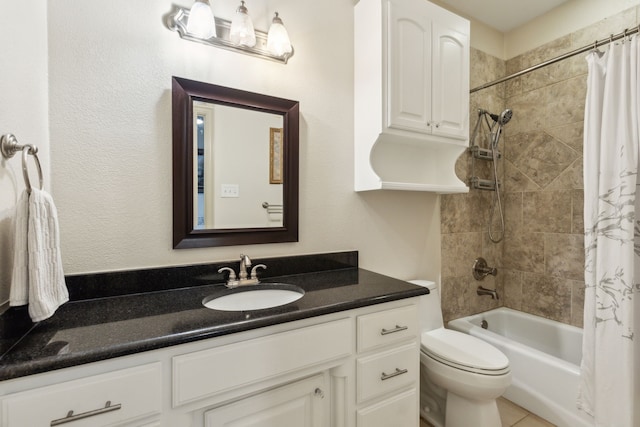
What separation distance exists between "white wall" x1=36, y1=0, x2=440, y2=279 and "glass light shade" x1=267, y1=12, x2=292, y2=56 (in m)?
0.09

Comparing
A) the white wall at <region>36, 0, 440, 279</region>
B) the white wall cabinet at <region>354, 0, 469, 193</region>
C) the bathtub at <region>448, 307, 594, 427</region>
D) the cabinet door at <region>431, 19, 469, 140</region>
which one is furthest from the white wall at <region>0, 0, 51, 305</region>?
the bathtub at <region>448, 307, 594, 427</region>

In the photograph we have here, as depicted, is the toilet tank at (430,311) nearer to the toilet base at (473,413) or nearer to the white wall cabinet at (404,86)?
the toilet base at (473,413)

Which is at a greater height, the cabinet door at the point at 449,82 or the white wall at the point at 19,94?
the cabinet door at the point at 449,82

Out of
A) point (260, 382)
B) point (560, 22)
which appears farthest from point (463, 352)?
point (560, 22)

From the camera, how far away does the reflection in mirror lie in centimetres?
133

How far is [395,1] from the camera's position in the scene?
5.00ft

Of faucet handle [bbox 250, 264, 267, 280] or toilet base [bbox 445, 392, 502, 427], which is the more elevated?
faucet handle [bbox 250, 264, 267, 280]

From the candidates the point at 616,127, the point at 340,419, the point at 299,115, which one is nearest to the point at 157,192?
the point at 299,115

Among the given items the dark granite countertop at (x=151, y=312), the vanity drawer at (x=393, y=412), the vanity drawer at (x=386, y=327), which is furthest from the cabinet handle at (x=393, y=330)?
the vanity drawer at (x=393, y=412)

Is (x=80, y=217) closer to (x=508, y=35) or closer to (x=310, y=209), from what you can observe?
(x=310, y=209)

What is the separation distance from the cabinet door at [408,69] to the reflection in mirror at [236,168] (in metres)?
0.63

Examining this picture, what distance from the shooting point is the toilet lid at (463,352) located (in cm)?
141

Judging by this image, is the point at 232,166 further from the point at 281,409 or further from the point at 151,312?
the point at 281,409

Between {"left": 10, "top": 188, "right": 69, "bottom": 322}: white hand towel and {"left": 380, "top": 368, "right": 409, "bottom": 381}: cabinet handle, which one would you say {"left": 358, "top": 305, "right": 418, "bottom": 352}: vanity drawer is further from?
{"left": 10, "top": 188, "right": 69, "bottom": 322}: white hand towel
